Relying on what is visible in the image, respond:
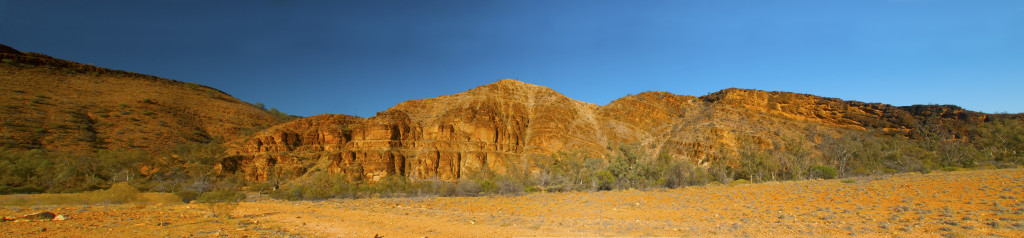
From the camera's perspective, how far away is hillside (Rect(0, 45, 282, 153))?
112 feet

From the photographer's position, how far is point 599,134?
54688mm

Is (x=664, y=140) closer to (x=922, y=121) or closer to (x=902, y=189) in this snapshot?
(x=922, y=121)

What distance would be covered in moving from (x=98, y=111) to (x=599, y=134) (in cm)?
5550

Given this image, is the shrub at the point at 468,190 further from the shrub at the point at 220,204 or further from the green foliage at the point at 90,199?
the green foliage at the point at 90,199

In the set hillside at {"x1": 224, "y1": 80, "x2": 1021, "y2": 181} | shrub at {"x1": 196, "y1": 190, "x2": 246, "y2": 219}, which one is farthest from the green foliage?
hillside at {"x1": 224, "y1": 80, "x2": 1021, "y2": 181}

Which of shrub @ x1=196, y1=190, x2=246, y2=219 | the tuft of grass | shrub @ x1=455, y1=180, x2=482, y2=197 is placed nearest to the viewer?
shrub @ x1=196, y1=190, x2=246, y2=219

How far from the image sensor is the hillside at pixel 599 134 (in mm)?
39688

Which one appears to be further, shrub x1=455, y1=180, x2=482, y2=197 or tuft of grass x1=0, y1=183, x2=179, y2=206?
shrub x1=455, y1=180, x2=482, y2=197

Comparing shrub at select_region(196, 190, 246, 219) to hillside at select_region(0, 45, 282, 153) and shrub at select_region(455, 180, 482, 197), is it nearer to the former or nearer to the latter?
shrub at select_region(455, 180, 482, 197)

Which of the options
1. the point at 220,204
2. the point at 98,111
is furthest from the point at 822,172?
the point at 98,111

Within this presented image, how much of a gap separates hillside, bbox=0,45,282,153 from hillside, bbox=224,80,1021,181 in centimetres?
848

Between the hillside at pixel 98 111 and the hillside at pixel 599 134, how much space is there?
8.48 metres

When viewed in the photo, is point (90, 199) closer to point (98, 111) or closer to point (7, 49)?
point (98, 111)

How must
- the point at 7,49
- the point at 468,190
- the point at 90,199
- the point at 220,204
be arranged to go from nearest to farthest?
the point at 220,204 < the point at 90,199 < the point at 468,190 < the point at 7,49
